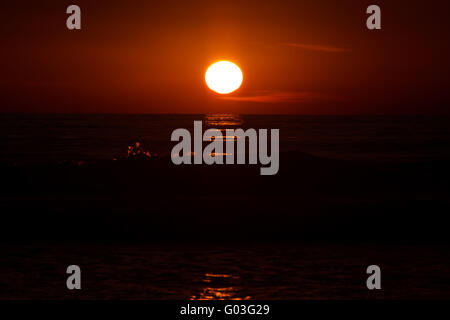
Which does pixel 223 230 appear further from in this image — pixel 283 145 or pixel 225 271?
pixel 283 145

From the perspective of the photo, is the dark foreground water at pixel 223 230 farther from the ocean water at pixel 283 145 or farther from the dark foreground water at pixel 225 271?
the ocean water at pixel 283 145

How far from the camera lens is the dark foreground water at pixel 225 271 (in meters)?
9.05

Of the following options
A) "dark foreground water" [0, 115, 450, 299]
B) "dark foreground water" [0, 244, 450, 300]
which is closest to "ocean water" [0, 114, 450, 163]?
"dark foreground water" [0, 115, 450, 299]

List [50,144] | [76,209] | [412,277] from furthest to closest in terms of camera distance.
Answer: [50,144] → [76,209] → [412,277]

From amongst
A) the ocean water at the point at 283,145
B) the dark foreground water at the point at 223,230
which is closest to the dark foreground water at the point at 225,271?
the dark foreground water at the point at 223,230

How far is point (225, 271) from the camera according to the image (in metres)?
10.3

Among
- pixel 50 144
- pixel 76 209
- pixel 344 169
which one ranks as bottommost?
pixel 76 209

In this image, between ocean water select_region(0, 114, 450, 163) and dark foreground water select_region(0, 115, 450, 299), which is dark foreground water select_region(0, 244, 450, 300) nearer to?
dark foreground water select_region(0, 115, 450, 299)

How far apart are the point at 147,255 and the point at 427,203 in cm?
836

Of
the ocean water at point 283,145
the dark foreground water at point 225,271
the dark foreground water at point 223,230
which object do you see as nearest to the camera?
the dark foreground water at point 225,271

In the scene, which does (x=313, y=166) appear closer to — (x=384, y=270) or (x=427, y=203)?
(x=427, y=203)

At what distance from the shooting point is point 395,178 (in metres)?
23.5

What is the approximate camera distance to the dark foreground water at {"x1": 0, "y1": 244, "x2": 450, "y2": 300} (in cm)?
905

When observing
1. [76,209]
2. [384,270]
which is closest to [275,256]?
[384,270]
